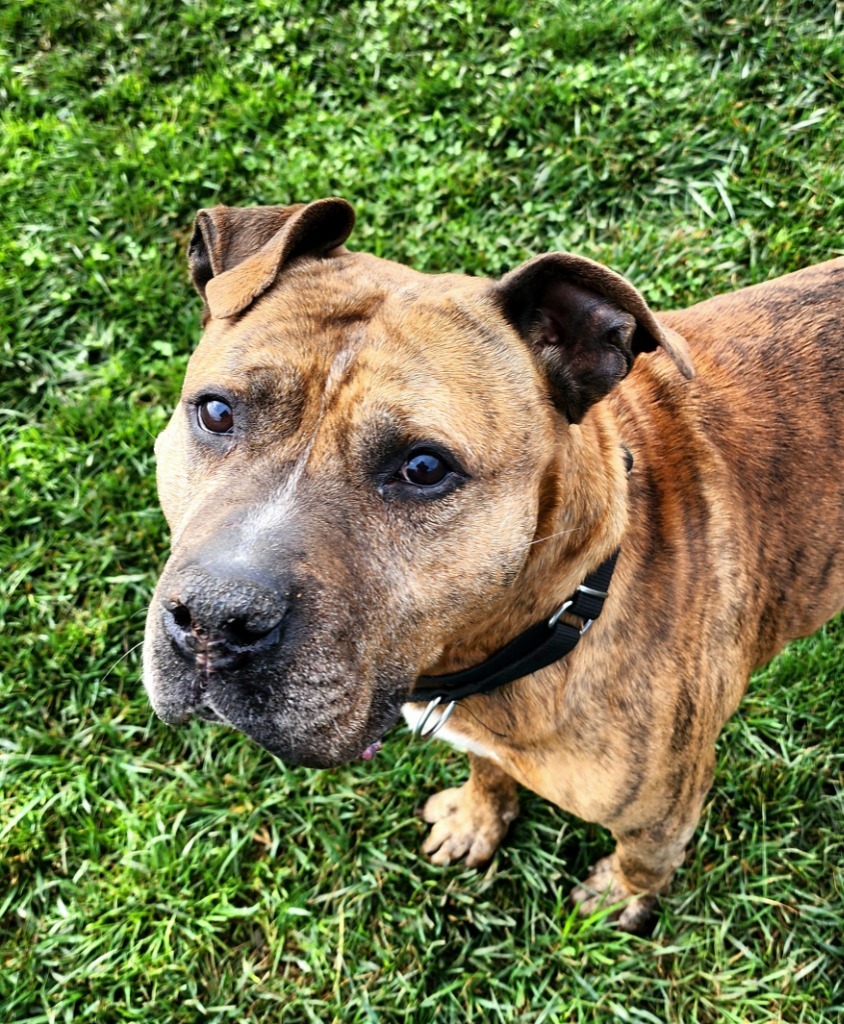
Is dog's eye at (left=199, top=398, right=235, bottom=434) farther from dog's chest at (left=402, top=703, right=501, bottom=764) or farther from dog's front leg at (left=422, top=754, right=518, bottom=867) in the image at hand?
dog's front leg at (left=422, top=754, right=518, bottom=867)

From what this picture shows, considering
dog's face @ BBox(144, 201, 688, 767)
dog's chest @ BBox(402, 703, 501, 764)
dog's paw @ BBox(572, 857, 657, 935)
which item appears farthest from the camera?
dog's paw @ BBox(572, 857, 657, 935)

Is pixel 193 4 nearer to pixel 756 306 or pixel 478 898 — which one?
pixel 756 306

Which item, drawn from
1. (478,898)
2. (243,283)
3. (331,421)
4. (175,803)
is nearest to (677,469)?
(331,421)

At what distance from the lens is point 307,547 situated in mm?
2234

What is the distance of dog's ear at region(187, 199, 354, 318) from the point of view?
2645 millimetres

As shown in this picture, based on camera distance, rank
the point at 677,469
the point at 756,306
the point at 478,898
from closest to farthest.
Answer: the point at 677,469 → the point at 756,306 → the point at 478,898

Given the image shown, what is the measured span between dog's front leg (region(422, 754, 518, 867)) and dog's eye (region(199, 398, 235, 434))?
6.31 feet

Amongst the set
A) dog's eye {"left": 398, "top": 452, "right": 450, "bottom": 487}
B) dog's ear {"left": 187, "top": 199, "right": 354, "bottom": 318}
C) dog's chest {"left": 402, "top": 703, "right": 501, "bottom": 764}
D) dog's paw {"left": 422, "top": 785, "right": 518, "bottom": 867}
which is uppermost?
dog's ear {"left": 187, "top": 199, "right": 354, "bottom": 318}

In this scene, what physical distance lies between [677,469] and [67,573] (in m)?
3.10

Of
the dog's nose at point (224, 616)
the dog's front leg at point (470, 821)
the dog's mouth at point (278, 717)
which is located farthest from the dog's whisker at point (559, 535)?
the dog's front leg at point (470, 821)

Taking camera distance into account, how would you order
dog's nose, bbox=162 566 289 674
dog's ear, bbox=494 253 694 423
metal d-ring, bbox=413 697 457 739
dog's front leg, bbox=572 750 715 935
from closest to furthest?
1. dog's nose, bbox=162 566 289 674
2. dog's ear, bbox=494 253 694 423
3. metal d-ring, bbox=413 697 457 739
4. dog's front leg, bbox=572 750 715 935

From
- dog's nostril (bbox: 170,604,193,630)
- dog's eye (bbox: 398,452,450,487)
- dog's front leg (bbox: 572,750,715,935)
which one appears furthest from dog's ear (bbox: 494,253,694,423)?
dog's front leg (bbox: 572,750,715,935)

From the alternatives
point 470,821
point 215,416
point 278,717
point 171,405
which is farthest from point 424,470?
point 171,405

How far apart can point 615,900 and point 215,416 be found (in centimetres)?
264
